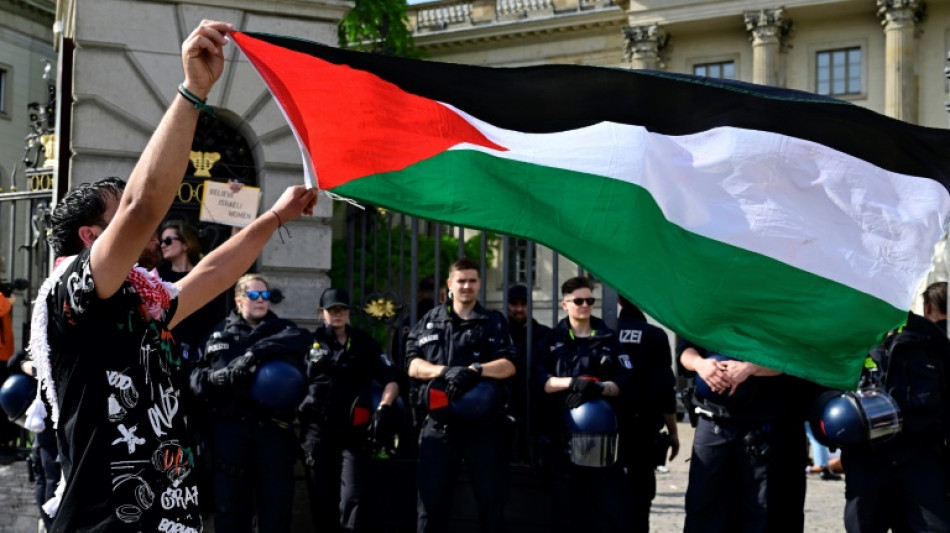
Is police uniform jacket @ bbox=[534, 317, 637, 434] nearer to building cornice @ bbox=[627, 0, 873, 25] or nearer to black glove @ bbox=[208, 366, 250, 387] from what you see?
black glove @ bbox=[208, 366, 250, 387]

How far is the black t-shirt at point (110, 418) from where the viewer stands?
11.6ft

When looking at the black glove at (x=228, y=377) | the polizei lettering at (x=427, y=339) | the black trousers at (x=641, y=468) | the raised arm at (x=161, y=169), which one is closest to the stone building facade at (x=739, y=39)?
the black trousers at (x=641, y=468)

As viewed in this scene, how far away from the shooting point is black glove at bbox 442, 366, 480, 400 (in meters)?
8.36

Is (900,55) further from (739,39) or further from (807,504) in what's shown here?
(807,504)

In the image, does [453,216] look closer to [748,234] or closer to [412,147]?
[412,147]

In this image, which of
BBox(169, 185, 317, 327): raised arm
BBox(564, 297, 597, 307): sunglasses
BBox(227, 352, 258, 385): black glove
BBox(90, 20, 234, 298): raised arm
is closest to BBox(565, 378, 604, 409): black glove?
BBox(564, 297, 597, 307): sunglasses

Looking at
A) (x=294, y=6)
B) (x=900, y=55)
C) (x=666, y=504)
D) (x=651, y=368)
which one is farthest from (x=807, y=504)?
(x=900, y=55)

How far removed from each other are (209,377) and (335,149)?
346cm

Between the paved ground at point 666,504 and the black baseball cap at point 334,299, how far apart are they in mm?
1529

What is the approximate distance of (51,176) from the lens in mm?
10852

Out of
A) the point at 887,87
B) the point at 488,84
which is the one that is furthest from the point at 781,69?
the point at 488,84

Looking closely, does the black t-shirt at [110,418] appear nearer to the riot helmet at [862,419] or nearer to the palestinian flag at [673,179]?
the palestinian flag at [673,179]

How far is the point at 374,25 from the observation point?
89.4 feet

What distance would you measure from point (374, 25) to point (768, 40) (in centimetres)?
2182
